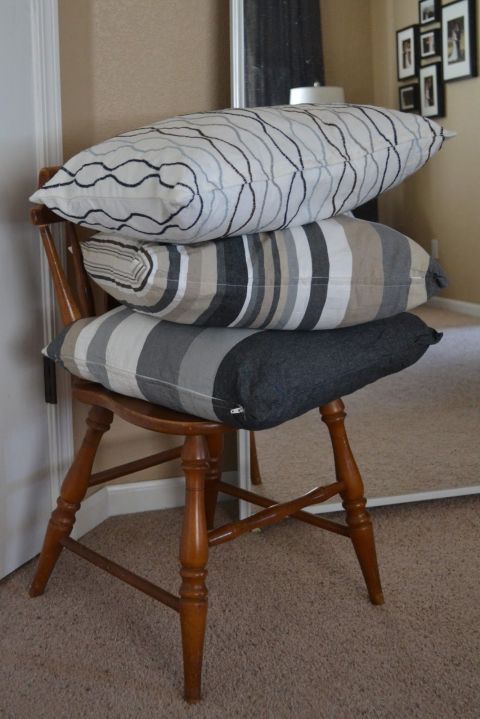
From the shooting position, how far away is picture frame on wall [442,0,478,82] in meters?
1.76

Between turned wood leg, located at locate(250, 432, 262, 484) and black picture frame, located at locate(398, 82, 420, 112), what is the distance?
0.74m

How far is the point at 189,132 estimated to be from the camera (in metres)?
1.14

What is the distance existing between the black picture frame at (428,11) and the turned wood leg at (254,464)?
909 millimetres

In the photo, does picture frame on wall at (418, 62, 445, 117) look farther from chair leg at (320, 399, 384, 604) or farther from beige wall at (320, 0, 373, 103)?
chair leg at (320, 399, 384, 604)

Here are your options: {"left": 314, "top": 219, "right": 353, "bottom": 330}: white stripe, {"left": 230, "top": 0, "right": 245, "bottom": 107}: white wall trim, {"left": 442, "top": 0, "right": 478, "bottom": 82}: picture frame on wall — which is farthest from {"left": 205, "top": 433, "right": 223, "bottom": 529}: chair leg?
{"left": 442, "top": 0, "right": 478, "bottom": 82}: picture frame on wall

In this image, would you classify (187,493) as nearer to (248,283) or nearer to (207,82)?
(248,283)

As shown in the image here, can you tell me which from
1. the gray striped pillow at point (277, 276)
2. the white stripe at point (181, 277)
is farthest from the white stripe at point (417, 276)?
the white stripe at point (181, 277)

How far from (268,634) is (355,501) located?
0.85 ft

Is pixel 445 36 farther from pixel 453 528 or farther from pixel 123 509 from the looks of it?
pixel 123 509

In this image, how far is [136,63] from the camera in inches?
67.5

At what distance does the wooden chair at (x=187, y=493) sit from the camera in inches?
46.5

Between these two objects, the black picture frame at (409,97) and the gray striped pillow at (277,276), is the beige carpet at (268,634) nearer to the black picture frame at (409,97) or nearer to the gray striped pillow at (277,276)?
the gray striped pillow at (277,276)

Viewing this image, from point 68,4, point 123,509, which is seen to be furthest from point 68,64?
point 123,509

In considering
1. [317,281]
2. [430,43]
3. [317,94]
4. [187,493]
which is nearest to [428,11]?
[430,43]
